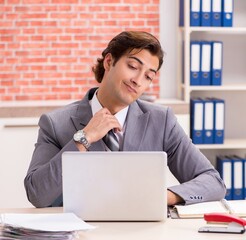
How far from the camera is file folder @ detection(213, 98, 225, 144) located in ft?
14.7

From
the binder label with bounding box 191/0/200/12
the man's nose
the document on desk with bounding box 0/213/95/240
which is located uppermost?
the binder label with bounding box 191/0/200/12

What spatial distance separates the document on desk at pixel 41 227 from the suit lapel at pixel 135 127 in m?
0.59

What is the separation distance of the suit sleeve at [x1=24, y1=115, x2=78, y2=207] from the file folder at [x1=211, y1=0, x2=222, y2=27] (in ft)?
7.74

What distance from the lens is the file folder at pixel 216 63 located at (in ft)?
14.5

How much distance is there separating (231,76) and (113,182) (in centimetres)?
306

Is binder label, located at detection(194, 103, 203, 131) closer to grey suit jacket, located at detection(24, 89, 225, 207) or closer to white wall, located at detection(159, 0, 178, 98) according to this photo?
white wall, located at detection(159, 0, 178, 98)

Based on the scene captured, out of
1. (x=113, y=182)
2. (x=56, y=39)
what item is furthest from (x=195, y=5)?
(x=113, y=182)

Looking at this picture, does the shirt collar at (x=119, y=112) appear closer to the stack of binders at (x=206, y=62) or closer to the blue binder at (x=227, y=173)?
the stack of binders at (x=206, y=62)

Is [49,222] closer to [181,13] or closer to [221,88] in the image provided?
[221,88]

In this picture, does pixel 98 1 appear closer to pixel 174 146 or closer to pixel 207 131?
pixel 207 131

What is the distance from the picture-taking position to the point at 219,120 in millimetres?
4516

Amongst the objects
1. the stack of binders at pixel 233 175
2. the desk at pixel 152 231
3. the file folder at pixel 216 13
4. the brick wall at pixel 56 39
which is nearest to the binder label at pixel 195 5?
the file folder at pixel 216 13

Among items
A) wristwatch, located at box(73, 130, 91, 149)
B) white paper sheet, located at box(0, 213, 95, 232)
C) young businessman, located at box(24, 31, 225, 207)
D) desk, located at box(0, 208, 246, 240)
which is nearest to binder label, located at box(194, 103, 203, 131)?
young businessman, located at box(24, 31, 225, 207)

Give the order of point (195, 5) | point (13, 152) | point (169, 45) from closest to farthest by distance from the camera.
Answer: point (13, 152), point (195, 5), point (169, 45)
